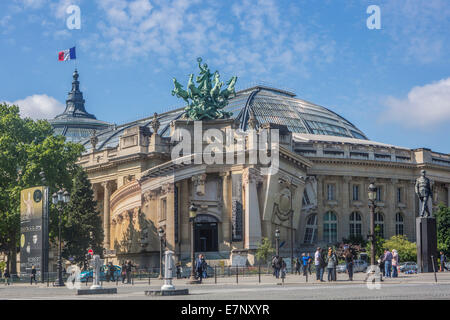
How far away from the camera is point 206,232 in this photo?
76.1 metres

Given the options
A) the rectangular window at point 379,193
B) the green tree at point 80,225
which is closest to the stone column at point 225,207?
the green tree at point 80,225

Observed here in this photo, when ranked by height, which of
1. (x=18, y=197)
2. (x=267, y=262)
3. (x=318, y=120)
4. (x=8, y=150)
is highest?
(x=318, y=120)

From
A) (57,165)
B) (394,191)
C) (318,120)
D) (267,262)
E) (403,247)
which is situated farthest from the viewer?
(318,120)

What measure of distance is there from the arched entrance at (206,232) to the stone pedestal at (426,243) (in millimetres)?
33895

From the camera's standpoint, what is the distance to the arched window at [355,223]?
9269cm

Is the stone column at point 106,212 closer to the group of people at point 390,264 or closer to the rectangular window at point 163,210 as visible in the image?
the rectangular window at point 163,210

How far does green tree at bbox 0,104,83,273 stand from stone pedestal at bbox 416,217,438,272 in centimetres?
4023

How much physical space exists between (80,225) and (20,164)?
8.84m

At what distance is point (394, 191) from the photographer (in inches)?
3708

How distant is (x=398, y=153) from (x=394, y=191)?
5.09m

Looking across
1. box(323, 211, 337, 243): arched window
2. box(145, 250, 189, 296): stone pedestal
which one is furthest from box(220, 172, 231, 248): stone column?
box(145, 250, 189, 296): stone pedestal
